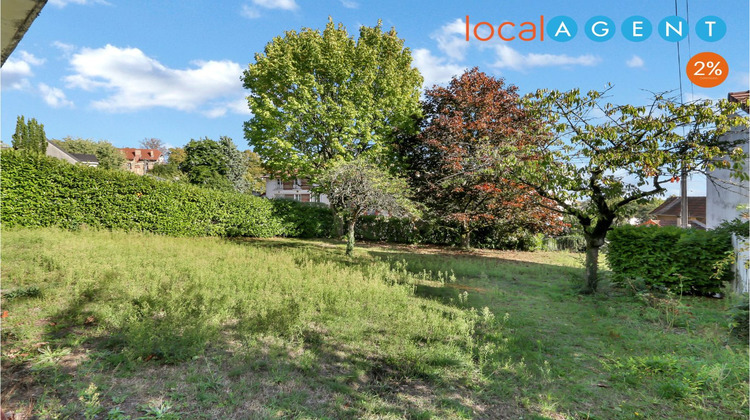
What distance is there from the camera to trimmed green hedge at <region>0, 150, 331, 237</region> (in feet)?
35.4

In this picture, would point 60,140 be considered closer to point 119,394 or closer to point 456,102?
point 456,102

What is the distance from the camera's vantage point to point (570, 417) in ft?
10.1

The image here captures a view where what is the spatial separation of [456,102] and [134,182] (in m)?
14.3

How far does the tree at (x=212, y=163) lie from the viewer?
2809 centimetres

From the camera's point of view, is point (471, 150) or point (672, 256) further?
point (471, 150)

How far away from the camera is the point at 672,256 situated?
7535 mm

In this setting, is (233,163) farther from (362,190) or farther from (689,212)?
(689,212)

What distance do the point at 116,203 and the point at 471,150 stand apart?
1450cm

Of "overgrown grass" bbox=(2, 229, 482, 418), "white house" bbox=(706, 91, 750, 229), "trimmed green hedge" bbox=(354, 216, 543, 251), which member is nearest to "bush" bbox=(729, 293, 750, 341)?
"overgrown grass" bbox=(2, 229, 482, 418)

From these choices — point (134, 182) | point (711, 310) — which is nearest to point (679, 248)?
point (711, 310)

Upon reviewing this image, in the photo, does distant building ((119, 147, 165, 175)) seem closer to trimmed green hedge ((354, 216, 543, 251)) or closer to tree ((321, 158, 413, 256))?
trimmed green hedge ((354, 216, 543, 251))

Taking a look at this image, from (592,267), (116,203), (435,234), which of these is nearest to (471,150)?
Result: (435,234)

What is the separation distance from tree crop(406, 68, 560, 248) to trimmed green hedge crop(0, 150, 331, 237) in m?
9.22

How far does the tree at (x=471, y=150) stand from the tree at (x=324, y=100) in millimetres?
2143
